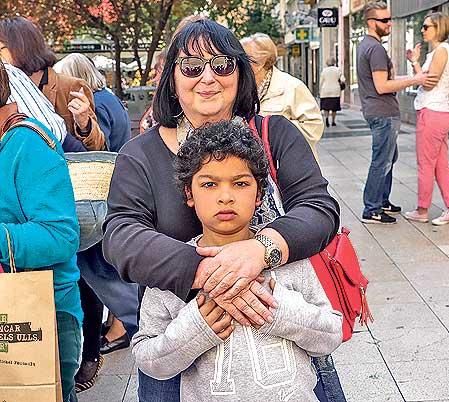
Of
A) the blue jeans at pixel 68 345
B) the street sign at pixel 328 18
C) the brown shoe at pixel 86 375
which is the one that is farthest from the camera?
the street sign at pixel 328 18

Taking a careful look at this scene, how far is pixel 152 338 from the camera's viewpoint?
6.71 ft

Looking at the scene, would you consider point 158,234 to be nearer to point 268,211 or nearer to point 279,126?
point 268,211

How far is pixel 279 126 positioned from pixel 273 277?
0.48 m

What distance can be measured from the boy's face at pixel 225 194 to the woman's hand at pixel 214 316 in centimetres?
19

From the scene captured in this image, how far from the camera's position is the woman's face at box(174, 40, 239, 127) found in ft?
7.08

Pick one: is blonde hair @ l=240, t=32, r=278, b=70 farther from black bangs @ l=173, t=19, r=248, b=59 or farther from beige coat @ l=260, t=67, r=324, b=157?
black bangs @ l=173, t=19, r=248, b=59

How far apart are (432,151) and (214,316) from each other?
18.9 ft

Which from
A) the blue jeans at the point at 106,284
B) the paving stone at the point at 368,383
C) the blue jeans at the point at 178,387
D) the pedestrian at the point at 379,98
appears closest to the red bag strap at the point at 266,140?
the blue jeans at the point at 178,387

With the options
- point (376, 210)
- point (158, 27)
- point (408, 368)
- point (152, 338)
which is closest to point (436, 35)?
point (376, 210)

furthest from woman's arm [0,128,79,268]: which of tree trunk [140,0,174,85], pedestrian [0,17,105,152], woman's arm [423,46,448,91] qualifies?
tree trunk [140,0,174,85]

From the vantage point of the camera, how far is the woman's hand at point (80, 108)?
393 cm

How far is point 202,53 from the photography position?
2164 millimetres

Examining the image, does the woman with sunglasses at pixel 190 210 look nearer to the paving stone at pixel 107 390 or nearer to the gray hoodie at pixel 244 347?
the gray hoodie at pixel 244 347

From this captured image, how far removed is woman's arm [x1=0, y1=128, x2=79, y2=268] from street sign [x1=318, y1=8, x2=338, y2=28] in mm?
26773
